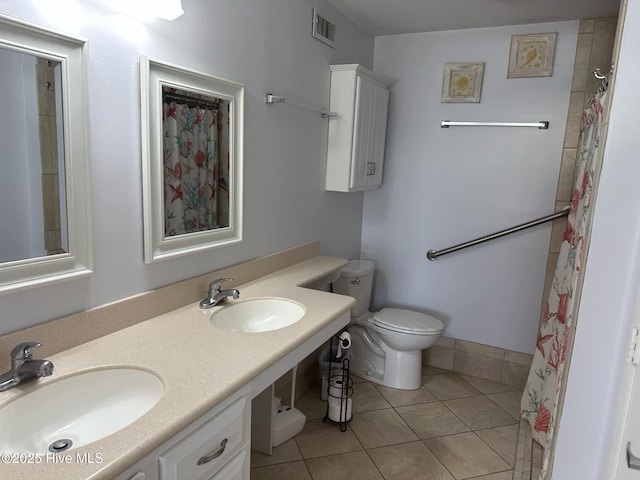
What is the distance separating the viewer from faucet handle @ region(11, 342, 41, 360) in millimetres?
1091

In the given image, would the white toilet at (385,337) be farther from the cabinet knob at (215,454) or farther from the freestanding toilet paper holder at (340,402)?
the cabinet knob at (215,454)

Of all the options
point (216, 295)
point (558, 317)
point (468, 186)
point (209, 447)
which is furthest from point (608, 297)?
point (468, 186)

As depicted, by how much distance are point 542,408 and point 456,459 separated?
18.9 inches

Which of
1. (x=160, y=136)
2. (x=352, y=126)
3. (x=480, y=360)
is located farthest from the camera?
(x=480, y=360)

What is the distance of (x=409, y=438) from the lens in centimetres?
232

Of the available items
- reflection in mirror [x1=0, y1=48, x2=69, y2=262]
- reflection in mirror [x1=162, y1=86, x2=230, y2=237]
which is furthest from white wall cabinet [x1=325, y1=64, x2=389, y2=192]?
reflection in mirror [x1=0, y1=48, x2=69, y2=262]

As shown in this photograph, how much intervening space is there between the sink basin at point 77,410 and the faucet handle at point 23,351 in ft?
0.28

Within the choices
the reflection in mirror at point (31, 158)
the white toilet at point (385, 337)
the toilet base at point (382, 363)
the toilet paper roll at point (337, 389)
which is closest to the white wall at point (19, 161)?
the reflection in mirror at point (31, 158)

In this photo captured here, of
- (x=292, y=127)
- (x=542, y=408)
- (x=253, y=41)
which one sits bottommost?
(x=542, y=408)

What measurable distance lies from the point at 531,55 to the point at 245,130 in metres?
1.81

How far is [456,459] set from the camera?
7.14 ft

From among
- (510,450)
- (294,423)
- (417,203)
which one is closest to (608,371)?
(510,450)

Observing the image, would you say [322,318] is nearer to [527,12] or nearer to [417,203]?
[417,203]

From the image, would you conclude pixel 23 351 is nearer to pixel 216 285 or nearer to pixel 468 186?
pixel 216 285
